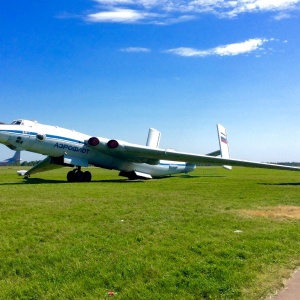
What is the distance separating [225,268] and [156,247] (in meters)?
1.38

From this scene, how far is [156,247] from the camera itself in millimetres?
5855

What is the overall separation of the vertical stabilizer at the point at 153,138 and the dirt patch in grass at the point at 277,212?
20975 mm

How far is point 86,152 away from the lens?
24.8 metres

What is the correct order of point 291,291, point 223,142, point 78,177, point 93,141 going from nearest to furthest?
point 291,291
point 93,141
point 78,177
point 223,142

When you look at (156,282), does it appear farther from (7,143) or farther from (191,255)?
(7,143)

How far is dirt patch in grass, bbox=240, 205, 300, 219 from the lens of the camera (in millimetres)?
9000

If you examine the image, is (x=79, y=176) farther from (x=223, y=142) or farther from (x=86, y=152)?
(x=223, y=142)

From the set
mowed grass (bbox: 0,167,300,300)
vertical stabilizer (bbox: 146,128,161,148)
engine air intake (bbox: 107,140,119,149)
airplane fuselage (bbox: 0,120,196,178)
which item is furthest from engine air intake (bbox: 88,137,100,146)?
mowed grass (bbox: 0,167,300,300)

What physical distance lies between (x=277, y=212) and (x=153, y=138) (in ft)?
72.5

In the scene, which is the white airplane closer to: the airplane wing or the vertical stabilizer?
the airplane wing

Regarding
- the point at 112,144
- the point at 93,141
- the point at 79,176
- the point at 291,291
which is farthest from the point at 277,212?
the point at 79,176

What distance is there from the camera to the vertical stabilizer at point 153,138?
102 feet

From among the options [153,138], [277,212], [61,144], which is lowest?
[277,212]

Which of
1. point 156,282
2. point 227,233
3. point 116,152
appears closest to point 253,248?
point 227,233
